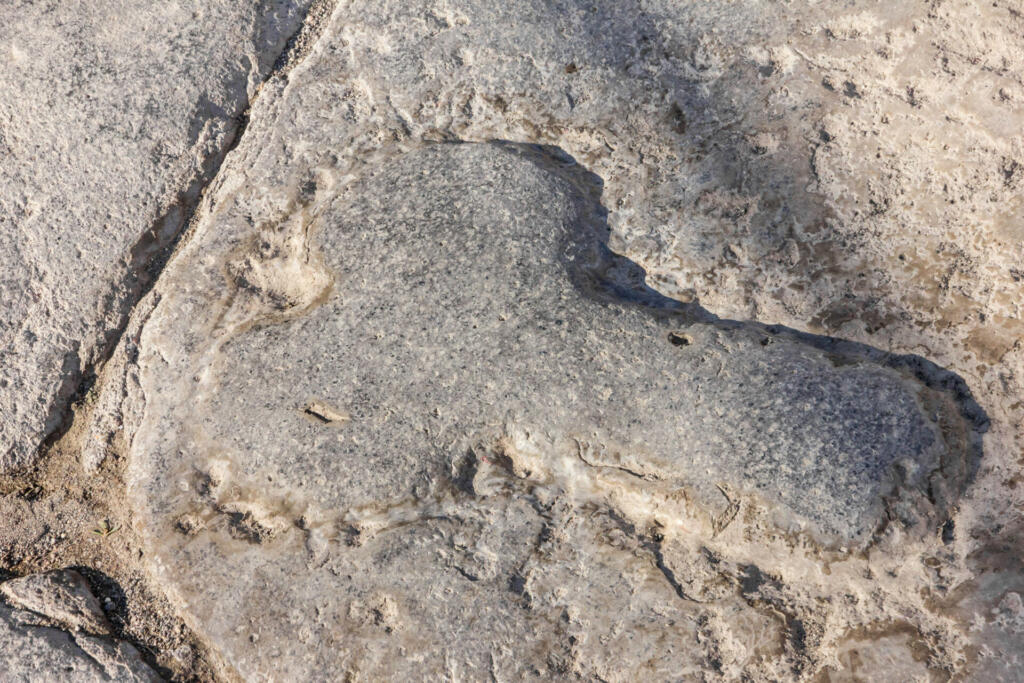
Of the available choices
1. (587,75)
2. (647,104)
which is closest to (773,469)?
(647,104)

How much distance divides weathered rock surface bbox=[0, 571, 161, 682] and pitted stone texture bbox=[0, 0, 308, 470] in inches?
16.9

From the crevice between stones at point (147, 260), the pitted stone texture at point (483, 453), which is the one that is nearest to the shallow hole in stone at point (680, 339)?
the pitted stone texture at point (483, 453)

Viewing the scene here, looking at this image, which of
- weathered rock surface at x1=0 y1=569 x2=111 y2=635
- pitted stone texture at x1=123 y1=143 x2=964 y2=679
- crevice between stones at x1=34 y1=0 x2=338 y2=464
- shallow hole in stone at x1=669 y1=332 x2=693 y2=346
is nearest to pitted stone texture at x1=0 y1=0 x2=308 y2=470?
crevice between stones at x1=34 y1=0 x2=338 y2=464

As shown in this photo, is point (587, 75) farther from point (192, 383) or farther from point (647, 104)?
point (192, 383)

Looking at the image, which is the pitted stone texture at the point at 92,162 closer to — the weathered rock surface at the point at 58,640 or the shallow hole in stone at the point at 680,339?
the weathered rock surface at the point at 58,640

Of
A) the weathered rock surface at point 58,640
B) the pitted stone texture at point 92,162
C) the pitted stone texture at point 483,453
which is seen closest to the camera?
the pitted stone texture at point 483,453

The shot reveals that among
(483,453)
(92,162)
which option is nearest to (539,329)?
(483,453)

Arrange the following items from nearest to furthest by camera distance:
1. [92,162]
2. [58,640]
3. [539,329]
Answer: [539,329]
[58,640]
[92,162]

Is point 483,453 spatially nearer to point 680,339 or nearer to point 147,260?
point 680,339

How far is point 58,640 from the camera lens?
205 cm

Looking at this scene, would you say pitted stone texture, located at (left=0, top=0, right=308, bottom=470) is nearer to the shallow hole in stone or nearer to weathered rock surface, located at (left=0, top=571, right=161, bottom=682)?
weathered rock surface, located at (left=0, top=571, right=161, bottom=682)

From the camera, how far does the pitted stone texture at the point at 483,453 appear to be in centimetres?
183

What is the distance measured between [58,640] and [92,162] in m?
1.55

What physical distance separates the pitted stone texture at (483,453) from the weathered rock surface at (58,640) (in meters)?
0.32
